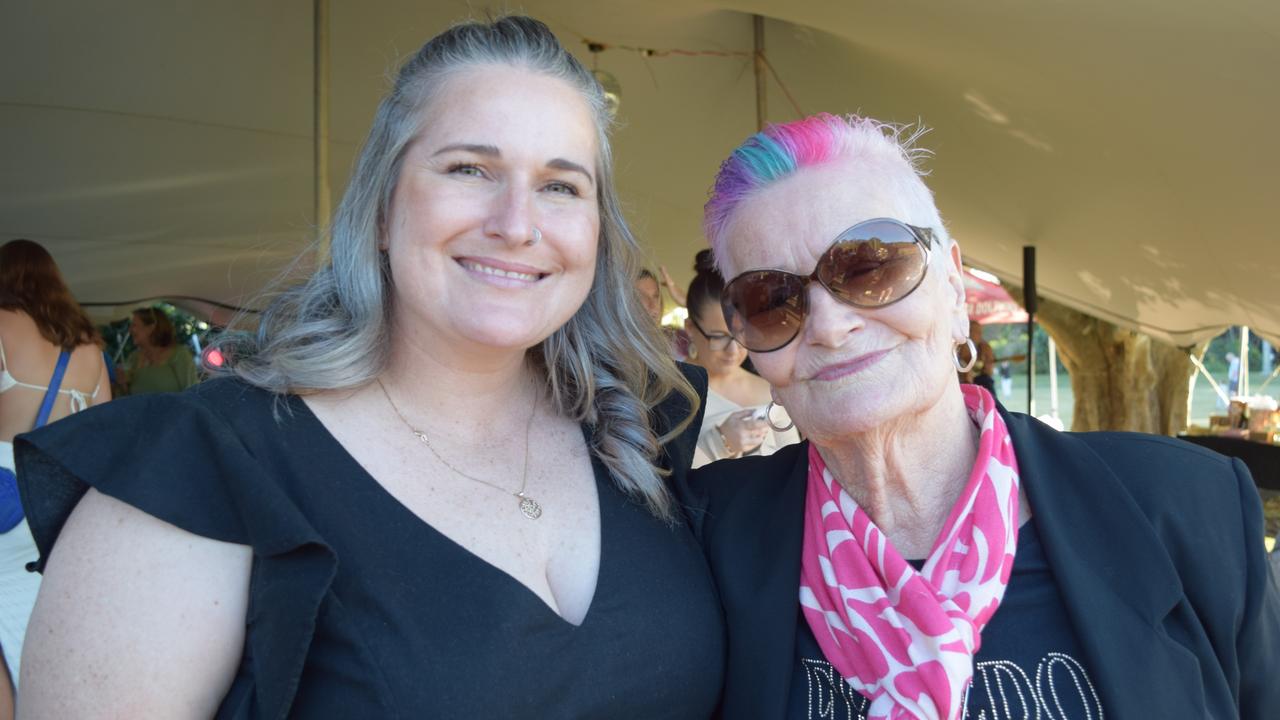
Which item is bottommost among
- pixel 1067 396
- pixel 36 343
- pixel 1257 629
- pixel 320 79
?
pixel 1067 396

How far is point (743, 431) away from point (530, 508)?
1373 mm

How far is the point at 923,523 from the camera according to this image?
1700 millimetres

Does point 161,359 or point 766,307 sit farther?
point 161,359

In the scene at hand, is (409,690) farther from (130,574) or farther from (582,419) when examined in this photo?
(582,419)

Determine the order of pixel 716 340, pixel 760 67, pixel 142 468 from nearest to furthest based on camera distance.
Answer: pixel 142 468
pixel 716 340
pixel 760 67

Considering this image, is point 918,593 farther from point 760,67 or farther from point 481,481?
point 760,67

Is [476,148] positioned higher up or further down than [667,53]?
further down

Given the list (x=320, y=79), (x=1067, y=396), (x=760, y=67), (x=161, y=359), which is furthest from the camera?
(x=1067, y=396)

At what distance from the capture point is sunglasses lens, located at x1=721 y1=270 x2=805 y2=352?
1662 millimetres

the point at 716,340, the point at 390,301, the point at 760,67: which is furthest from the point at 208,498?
the point at 760,67

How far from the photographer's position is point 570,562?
1663mm

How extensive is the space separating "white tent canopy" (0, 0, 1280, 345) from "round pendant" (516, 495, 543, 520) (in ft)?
7.54

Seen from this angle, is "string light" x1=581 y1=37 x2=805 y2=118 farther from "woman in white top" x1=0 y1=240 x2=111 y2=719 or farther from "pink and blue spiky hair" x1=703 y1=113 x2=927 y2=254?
"pink and blue spiky hair" x1=703 y1=113 x2=927 y2=254

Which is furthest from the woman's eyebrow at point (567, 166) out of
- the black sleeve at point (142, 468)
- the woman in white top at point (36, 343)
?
the woman in white top at point (36, 343)
